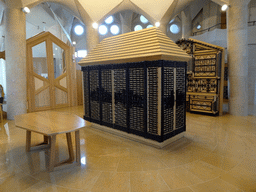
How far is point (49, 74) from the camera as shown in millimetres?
8562

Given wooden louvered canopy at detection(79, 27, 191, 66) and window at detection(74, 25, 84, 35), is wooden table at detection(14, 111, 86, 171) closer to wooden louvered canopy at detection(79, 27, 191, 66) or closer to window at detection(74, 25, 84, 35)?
wooden louvered canopy at detection(79, 27, 191, 66)

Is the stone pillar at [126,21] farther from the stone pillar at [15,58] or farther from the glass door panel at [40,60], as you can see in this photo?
the stone pillar at [15,58]

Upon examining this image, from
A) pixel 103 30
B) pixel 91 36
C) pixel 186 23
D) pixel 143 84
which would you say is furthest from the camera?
pixel 103 30

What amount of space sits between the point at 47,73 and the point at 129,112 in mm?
5526

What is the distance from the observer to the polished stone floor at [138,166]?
108 inches

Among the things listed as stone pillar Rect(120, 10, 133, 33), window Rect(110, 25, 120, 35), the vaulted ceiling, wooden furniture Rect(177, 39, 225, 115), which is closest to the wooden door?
the vaulted ceiling

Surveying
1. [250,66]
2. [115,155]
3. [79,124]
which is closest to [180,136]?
[115,155]

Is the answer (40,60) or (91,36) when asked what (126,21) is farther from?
(40,60)

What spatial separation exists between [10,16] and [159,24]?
6399 millimetres

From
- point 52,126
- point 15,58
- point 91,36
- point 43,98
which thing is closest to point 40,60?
point 15,58

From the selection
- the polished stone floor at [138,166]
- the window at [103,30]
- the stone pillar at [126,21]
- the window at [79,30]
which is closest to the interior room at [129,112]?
the polished stone floor at [138,166]

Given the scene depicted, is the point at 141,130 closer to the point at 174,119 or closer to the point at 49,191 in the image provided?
the point at 174,119

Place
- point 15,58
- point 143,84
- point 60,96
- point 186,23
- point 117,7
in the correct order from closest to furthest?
point 143,84
point 15,58
point 60,96
point 117,7
point 186,23

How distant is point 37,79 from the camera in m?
8.27
